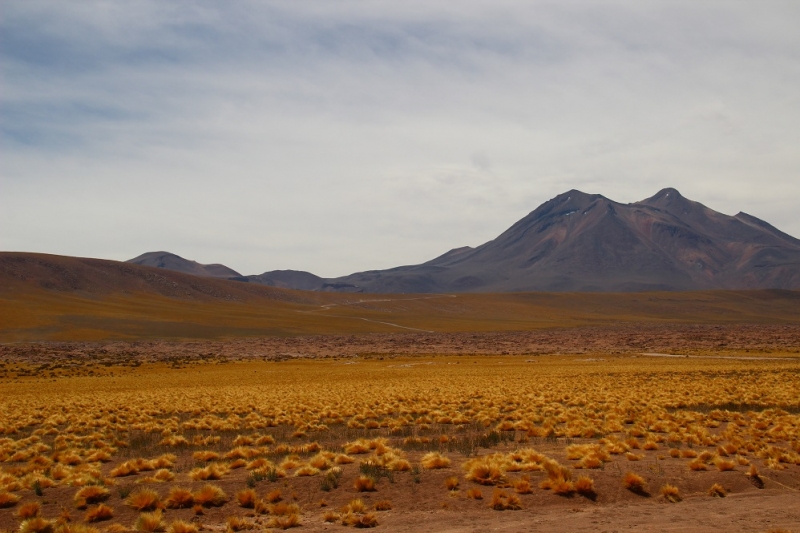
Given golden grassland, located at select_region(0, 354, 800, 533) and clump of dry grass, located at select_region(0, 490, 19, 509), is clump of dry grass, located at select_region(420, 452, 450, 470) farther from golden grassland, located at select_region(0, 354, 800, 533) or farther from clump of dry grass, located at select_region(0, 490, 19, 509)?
clump of dry grass, located at select_region(0, 490, 19, 509)

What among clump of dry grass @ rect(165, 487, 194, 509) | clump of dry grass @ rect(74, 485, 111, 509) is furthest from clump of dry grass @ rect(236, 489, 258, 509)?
clump of dry grass @ rect(74, 485, 111, 509)

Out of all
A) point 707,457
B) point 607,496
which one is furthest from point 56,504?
point 707,457

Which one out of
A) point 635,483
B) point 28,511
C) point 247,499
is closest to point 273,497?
point 247,499

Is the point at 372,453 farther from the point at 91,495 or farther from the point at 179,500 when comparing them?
the point at 91,495

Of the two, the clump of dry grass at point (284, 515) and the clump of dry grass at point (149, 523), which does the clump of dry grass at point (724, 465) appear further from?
the clump of dry grass at point (149, 523)

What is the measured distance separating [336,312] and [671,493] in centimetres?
13484

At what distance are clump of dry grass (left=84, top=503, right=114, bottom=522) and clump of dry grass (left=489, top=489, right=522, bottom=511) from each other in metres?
5.89

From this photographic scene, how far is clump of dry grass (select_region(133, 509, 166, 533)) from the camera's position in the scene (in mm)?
9531

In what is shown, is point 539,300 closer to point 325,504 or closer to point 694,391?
point 694,391

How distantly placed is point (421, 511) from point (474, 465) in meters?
2.03

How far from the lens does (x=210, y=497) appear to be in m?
10.8

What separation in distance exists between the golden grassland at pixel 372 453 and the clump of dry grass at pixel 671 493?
1.1 inches

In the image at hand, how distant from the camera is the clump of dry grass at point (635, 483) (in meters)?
11.4

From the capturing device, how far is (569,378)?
121ft
